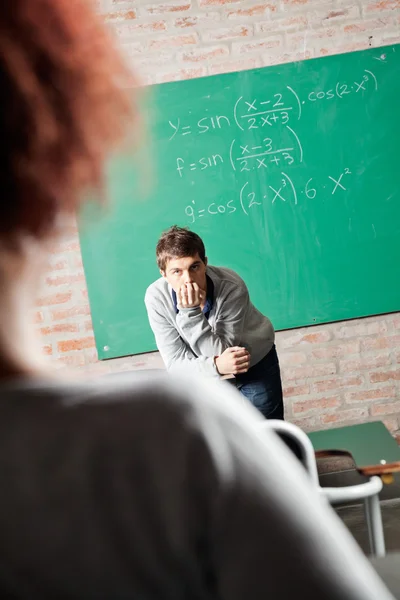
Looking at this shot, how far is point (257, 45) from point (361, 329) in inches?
58.7

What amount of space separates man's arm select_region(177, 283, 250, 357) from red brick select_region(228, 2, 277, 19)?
1.43 meters

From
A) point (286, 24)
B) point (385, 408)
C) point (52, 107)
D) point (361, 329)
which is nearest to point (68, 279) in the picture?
point (361, 329)

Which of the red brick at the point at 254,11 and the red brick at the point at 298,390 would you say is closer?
the red brick at the point at 254,11

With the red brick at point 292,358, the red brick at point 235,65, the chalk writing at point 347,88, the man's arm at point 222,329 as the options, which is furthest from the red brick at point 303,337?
the red brick at point 235,65

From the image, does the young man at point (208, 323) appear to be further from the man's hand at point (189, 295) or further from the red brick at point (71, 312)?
the red brick at point (71, 312)

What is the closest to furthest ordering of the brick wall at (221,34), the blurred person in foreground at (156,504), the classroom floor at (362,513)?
the blurred person in foreground at (156,504) < the classroom floor at (362,513) < the brick wall at (221,34)

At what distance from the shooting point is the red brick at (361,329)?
11.0ft

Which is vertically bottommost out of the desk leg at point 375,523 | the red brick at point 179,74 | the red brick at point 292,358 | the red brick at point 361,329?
the desk leg at point 375,523

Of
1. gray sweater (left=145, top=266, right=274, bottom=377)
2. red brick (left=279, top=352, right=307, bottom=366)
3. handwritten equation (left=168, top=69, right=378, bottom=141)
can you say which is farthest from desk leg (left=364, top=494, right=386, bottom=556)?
handwritten equation (left=168, top=69, right=378, bottom=141)

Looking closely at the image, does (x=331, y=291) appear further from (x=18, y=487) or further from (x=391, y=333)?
(x=18, y=487)

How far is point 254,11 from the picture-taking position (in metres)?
3.21

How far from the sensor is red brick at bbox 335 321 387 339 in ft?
11.0

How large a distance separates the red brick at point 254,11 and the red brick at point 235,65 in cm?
21

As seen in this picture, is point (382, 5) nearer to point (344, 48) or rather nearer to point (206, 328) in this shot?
point (344, 48)
